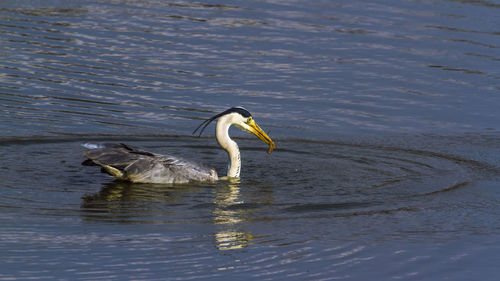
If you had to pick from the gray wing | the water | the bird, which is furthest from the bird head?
the gray wing

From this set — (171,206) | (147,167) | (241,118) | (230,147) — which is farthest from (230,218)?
(241,118)

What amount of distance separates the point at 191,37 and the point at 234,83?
133 inches

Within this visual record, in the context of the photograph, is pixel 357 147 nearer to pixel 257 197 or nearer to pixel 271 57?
pixel 257 197

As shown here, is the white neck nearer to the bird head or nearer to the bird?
the bird head

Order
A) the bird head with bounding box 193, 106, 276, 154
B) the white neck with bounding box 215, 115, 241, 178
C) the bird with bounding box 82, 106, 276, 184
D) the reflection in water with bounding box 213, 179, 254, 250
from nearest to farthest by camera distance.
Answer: the reflection in water with bounding box 213, 179, 254, 250, the bird with bounding box 82, 106, 276, 184, the white neck with bounding box 215, 115, 241, 178, the bird head with bounding box 193, 106, 276, 154

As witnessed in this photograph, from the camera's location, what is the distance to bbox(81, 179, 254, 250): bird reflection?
963 centimetres

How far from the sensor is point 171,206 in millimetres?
10578

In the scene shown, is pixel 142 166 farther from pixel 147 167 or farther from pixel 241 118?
pixel 241 118

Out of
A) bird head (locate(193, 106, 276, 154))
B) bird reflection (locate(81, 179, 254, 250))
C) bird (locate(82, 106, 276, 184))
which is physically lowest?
bird reflection (locate(81, 179, 254, 250))

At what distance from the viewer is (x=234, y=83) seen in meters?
16.9

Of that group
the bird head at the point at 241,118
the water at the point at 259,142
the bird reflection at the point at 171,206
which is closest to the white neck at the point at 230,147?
the bird head at the point at 241,118

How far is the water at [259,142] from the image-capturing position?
8.82 m

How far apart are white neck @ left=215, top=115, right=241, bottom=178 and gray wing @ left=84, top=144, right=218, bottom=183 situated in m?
0.38

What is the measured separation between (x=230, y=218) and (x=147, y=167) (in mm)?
2237
